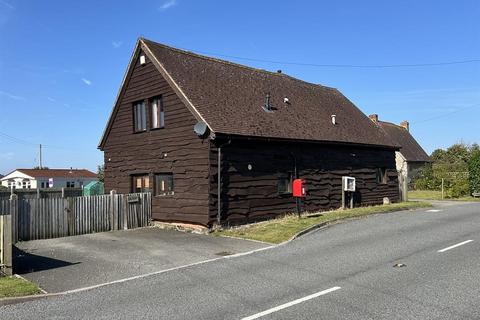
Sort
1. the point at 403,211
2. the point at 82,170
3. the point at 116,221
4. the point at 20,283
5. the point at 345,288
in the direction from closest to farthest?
the point at 345,288 < the point at 20,283 < the point at 116,221 < the point at 403,211 < the point at 82,170

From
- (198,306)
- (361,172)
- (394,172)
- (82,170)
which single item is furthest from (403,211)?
(82,170)

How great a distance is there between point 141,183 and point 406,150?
41485 millimetres

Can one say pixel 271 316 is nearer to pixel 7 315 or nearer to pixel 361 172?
pixel 7 315

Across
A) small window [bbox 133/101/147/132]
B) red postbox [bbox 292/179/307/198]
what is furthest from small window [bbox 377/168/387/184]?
small window [bbox 133/101/147/132]

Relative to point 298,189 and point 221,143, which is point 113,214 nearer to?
point 221,143

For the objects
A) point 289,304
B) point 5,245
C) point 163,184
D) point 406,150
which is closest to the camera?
point 289,304

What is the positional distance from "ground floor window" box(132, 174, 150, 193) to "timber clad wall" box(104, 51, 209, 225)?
9.1 inches

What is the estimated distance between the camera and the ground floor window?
67.4 feet

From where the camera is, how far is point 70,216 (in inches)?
667

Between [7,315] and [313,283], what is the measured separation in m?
5.15

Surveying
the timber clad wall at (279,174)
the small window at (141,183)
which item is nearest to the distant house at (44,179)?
the small window at (141,183)

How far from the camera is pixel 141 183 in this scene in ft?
68.8

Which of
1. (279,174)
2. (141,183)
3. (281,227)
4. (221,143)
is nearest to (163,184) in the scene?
(141,183)

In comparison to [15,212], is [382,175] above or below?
above
